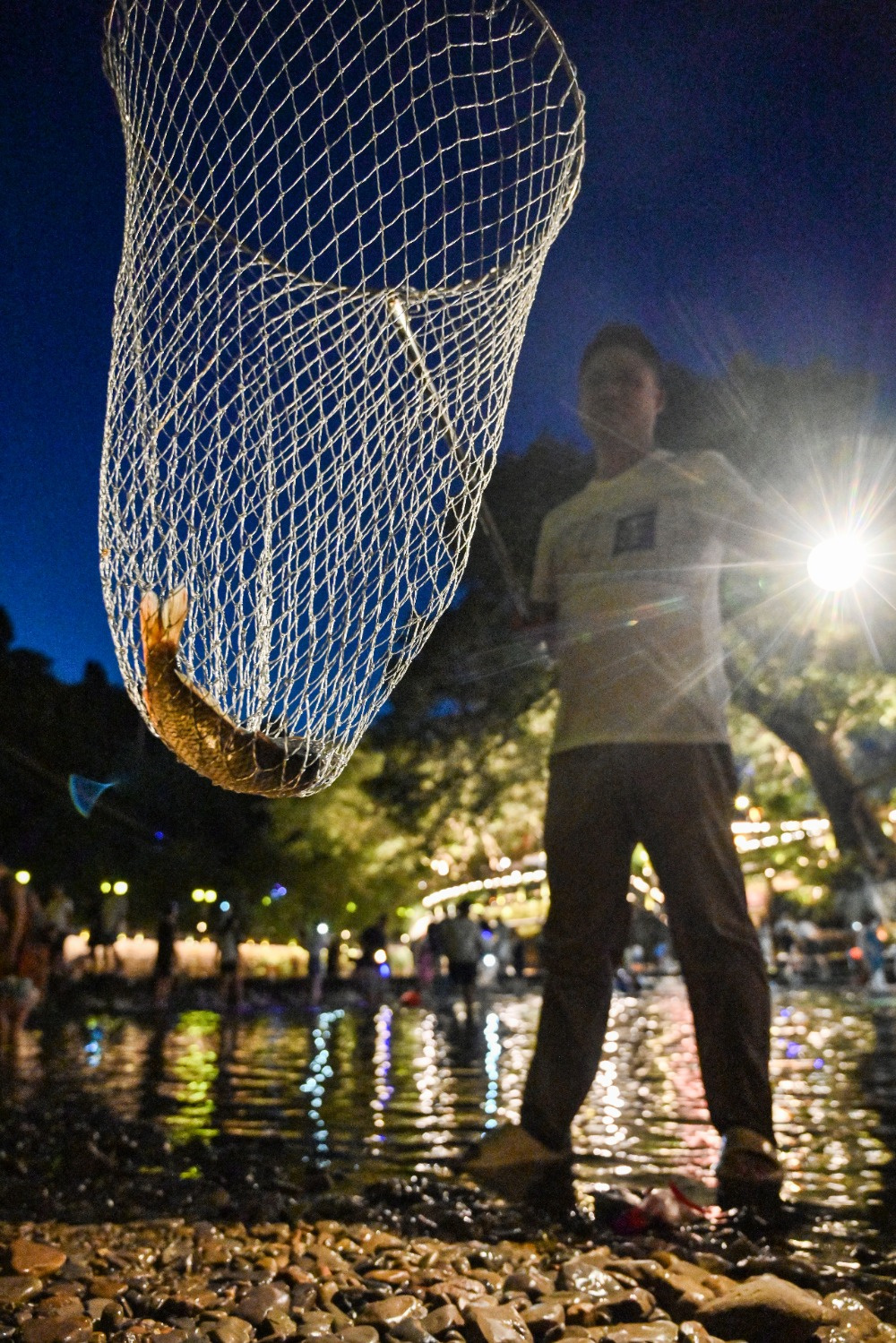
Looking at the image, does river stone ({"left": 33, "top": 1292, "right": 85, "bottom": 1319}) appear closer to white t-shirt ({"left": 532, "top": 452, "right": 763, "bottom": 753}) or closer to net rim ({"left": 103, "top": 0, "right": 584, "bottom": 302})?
white t-shirt ({"left": 532, "top": 452, "right": 763, "bottom": 753})

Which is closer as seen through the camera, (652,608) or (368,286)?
(368,286)

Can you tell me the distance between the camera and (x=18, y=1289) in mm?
1974

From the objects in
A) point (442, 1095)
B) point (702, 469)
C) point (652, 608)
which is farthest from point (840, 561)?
point (652, 608)

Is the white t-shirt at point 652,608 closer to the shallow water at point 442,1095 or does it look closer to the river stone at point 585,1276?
the shallow water at point 442,1095

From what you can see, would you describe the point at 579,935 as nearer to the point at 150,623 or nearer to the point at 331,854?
Answer: the point at 150,623

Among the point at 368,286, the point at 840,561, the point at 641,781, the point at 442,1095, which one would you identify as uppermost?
the point at 840,561

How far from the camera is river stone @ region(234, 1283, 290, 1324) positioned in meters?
1.88

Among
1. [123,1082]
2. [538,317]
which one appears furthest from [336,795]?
[538,317]

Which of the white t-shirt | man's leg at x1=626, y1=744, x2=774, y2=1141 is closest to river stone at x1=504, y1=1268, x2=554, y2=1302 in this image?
man's leg at x1=626, y1=744, x2=774, y2=1141

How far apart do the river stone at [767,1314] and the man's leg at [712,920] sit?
3.76ft

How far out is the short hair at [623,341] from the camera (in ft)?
12.5

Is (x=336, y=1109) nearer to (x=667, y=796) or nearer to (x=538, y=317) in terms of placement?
(x=667, y=796)

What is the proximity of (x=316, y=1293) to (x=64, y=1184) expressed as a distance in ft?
4.44

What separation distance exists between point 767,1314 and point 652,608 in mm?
2194
